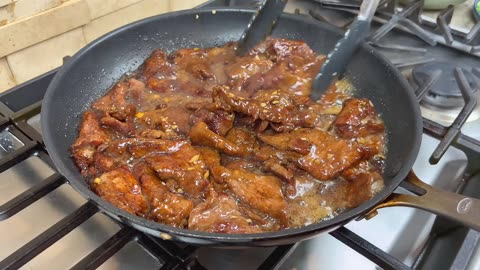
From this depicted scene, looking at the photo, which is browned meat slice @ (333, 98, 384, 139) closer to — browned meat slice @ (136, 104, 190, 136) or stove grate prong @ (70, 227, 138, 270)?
browned meat slice @ (136, 104, 190, 136)

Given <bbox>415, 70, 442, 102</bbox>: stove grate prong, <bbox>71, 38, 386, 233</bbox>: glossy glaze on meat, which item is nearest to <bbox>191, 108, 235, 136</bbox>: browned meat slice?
<bbox>71, 38, 386, 233</bbox>: glossy glaze on meat

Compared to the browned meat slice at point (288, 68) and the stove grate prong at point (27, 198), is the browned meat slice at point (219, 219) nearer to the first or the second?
the stove grate prong at point (27, 198)

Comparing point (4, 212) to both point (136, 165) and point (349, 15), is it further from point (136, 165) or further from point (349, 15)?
point (349, 15)

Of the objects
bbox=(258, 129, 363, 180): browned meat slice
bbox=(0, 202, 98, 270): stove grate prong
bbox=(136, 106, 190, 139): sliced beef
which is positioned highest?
bbox=(258, 129, 363, 180): browned meat slice

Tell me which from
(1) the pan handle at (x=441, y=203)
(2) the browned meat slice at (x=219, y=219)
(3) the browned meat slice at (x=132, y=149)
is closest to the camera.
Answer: (1) the pan handle at (x=441, y=203)

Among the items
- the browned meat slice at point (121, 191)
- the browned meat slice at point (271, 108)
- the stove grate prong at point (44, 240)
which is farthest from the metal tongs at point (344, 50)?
the stove grate prong at point (44, 240)

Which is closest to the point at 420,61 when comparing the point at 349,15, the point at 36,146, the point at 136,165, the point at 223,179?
the point at 349,15

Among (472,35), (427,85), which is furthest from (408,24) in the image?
(427,85)

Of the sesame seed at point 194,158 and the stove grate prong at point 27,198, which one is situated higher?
the sesame seed at point 194,158
